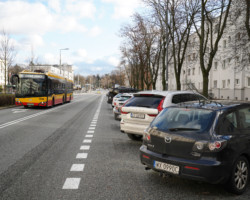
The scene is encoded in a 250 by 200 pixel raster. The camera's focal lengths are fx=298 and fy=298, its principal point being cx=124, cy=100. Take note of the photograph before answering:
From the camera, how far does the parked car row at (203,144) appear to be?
14.6 ft

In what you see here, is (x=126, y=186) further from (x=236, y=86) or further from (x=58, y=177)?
(x=236, y=86)

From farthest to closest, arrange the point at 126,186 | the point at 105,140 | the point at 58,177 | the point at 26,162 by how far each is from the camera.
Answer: the point at 105,140 < the point at 26,162 < the point at 58,177 < the point at 126,186

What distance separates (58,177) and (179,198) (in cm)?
226

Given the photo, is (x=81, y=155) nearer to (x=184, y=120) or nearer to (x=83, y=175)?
(x=83, y=175)

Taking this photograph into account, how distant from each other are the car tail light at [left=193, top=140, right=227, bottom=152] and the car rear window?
4230mm

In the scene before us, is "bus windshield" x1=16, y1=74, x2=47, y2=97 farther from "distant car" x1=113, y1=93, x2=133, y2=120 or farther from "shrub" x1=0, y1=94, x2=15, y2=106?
"distant car" x1=113, y1=93, x2=133, y2=120

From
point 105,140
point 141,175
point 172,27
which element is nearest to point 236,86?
point 172,27

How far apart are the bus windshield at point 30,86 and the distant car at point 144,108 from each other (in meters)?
16.4

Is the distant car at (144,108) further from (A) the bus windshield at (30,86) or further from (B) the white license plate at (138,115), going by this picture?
(A) the bus windshield at (30,86)

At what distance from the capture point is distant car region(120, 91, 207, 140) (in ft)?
28.7

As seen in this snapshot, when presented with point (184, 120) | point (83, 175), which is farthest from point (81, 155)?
point (184, 120)

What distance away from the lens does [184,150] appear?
4.70 m

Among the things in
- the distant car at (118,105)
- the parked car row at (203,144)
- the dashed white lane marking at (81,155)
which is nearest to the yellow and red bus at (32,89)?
the distant car at (118,105)

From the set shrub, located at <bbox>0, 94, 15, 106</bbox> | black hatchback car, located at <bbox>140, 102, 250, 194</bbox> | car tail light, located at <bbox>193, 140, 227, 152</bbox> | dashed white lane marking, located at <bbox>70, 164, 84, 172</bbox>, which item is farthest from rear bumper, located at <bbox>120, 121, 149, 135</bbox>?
shrub, located at <bbox>0, 94, 15, 106</bbox>
